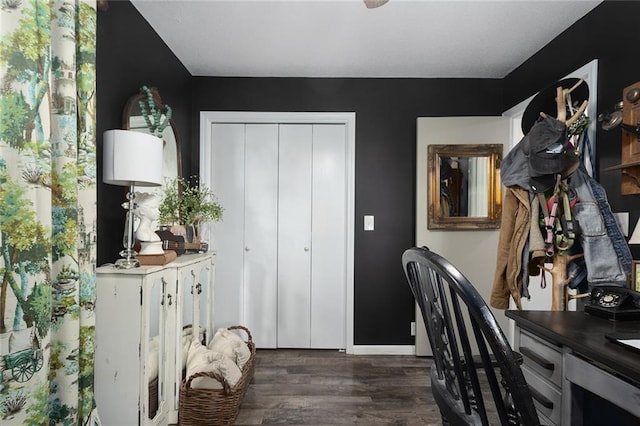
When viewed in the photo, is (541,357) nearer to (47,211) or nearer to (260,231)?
(47,211)

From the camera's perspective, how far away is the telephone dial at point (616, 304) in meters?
1.28

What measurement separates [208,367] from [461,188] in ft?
7.93

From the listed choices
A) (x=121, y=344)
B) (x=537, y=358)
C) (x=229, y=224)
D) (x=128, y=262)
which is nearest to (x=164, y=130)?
(x=229, y=224)

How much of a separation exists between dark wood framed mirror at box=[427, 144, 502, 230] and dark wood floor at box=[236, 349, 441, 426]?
126 cm

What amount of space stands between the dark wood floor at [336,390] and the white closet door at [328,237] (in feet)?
0.85

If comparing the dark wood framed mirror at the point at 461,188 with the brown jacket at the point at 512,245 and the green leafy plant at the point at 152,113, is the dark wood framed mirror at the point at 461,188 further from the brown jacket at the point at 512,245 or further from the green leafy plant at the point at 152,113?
the green leafy plant at the point at 152,113

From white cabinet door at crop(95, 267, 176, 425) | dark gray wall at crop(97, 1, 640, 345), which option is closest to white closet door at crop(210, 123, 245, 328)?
dark gray wall at crop(97, 1, 640, 345)

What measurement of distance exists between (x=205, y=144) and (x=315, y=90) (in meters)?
1.11

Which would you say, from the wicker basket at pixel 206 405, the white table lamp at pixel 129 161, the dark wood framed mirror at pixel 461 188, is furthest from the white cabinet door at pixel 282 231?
the white table lamp at pixel 129 161

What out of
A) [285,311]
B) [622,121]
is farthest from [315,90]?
[622,121]

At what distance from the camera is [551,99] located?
2.12m

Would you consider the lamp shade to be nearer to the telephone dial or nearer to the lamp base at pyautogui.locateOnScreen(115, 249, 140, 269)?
the lamp base at pyautogui.locateOnScreen(115, 249, 140, 269)

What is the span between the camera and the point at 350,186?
127 inches

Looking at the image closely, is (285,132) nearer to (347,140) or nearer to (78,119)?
(347,140)
